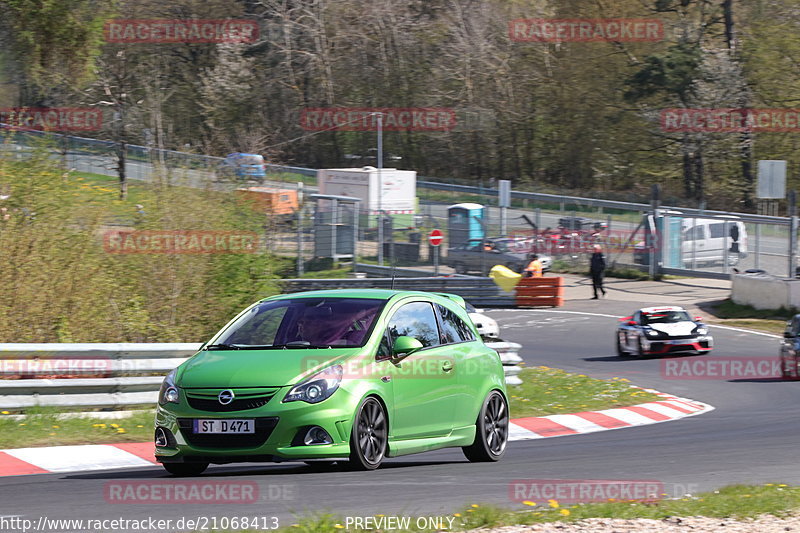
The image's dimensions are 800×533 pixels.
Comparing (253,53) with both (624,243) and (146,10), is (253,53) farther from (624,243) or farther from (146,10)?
(624,243)

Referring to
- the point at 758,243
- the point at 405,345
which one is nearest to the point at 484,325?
the point at 758,243

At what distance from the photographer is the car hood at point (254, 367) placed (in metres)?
8.45

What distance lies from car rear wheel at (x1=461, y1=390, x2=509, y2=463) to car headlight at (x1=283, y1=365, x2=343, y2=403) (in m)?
2.25

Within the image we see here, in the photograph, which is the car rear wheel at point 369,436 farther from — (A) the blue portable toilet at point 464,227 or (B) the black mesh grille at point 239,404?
(A) the blue portable toilet at point 464,227

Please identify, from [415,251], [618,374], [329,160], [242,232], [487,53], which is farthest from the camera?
[329,160]

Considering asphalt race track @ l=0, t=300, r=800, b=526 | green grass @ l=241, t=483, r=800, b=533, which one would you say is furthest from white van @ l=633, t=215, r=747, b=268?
green grass @ l=241, t=483, r=800, b=533

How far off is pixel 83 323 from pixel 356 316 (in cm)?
739

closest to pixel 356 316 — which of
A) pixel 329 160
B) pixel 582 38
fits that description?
pixel 582 38

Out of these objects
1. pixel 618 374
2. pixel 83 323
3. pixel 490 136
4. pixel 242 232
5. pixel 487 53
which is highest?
pixel 487 53

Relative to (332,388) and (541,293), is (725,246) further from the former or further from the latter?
(332,388)

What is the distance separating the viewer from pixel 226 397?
8414 mm

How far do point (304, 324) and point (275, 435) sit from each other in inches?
52.9

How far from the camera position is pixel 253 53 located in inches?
2852

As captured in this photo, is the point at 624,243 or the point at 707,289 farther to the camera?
the point at 624,243
